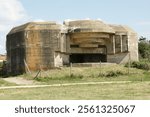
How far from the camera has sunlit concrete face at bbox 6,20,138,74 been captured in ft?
115

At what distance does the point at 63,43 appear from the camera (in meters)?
36.2

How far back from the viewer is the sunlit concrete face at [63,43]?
34906 mm

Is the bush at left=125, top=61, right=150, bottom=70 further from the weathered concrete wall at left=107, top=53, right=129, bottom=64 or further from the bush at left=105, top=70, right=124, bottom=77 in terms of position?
the bush at left=105, top=70, right=124, bottom=77

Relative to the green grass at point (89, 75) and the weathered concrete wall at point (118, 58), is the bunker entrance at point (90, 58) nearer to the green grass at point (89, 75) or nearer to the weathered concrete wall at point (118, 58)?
the weathered concrete wall at point (118, 58)

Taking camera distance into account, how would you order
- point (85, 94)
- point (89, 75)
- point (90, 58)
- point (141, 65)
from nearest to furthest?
point (85, 94) → point (89, 75) → point (141, 65) → point (90, 58)

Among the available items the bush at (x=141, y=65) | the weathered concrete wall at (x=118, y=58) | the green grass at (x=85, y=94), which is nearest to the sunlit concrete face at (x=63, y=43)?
the weathered concrete wall at (x=118, y=58)

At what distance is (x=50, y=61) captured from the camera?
115 ft

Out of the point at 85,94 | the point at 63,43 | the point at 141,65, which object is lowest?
the point at 85,94

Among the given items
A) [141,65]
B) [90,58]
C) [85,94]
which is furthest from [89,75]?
[85,94]

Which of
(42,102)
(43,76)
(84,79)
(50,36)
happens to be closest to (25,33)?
(50,36)

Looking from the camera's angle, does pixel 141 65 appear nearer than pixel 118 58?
Yes

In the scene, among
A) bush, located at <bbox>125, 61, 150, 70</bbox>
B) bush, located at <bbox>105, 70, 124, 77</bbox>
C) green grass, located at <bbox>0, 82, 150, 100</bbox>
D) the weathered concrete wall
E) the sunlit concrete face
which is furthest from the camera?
the weathered concrete wall

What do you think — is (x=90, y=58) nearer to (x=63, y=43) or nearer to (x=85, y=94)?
(x=63, y=43)

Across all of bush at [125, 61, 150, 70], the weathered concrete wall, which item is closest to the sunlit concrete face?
the weathered concrete wall
